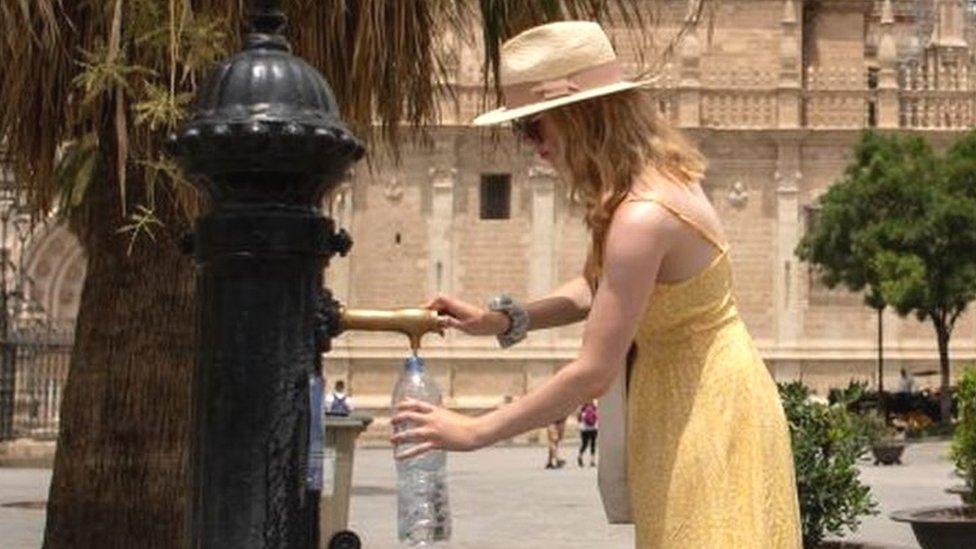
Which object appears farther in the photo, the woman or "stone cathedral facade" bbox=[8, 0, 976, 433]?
"stone cathedral facade" bbox=[8, 0, 976, 433]

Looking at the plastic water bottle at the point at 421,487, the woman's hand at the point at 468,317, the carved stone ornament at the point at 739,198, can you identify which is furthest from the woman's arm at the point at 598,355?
the carved stone ornament at the point at 739,198

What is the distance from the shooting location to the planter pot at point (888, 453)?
22.0m

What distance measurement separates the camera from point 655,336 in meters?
2.97

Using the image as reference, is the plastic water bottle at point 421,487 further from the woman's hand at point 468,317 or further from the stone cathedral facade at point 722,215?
the stone cathedral facade at point 722,215

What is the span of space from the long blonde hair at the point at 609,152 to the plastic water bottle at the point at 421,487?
1.21 feet

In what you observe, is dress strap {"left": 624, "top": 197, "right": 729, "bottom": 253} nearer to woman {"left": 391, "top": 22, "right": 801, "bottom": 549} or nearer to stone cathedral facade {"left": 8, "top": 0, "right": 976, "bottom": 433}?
woman {"left": 391, "top": 22, "right": 801, "bottom": 549}

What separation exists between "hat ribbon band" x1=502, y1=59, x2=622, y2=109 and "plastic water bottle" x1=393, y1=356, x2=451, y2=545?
1.66 feet

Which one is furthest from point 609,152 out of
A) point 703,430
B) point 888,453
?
point 888,453

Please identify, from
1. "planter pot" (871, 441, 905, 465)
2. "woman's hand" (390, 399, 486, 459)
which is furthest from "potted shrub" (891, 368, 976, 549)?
"planter pot" (871, 441, 905, 465)

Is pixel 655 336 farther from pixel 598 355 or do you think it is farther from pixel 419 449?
pixel 419 449

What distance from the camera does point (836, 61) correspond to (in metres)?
35.4

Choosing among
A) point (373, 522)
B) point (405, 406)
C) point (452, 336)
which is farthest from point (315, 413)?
point (452, 336)

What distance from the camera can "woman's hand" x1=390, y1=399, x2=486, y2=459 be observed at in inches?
111

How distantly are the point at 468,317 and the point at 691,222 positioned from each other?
0.61 m
